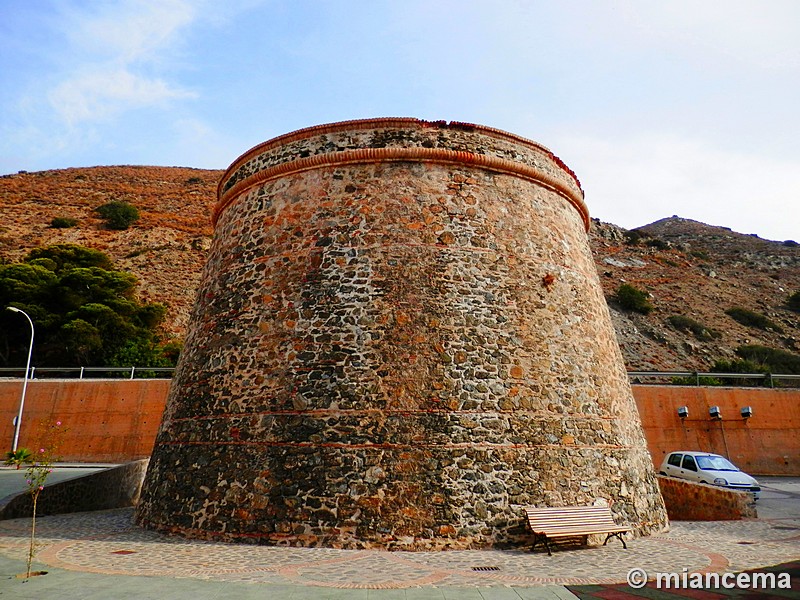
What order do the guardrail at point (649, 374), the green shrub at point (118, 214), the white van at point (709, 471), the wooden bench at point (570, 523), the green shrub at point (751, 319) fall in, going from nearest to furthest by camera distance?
the wooden bench at point (570, 523)
the white van at point (709, 471)
the guardrail at point (649, 374)
the green shrub at point (751, 319)
the green shrub at point (118, 214)

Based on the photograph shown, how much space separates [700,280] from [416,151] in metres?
47.7

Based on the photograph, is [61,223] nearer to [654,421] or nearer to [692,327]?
[654,421]

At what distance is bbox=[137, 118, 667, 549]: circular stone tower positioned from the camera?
24.3 ft

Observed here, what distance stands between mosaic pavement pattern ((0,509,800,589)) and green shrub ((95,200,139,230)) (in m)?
42.3

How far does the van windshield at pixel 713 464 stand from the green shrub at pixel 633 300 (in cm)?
2855

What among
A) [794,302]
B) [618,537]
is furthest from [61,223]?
[794,302]

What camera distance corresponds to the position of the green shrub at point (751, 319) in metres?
41.8

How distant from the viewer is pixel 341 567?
613cm

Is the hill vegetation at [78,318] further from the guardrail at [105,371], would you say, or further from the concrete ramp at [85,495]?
the concrete ramp at [85,495]

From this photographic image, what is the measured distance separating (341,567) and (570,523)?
3192 millimetres

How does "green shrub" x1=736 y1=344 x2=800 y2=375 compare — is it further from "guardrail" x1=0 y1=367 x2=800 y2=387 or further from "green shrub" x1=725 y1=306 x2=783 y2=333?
"guardrail" x1=0 y1=367 x2=800 y2=387

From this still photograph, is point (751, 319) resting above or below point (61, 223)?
below

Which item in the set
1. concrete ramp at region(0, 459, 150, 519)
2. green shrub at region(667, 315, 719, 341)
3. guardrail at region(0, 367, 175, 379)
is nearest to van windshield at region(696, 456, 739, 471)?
concrete ramp at region(0, 459, 150, 519)

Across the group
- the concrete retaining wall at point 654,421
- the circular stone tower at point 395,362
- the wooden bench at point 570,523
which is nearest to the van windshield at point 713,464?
the circular stone tower at point 395,362
